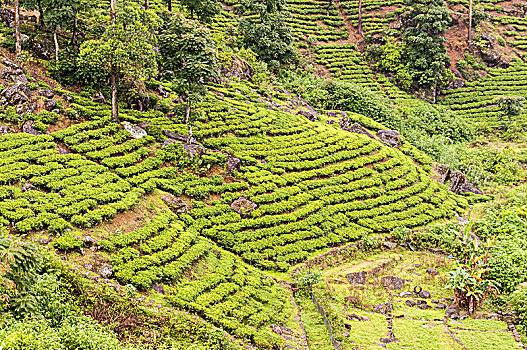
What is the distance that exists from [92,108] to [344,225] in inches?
707

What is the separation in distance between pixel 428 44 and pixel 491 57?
432 inches

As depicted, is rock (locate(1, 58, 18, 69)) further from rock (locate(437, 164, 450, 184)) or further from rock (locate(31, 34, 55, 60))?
rock (locate(437, 164, 450, 184))

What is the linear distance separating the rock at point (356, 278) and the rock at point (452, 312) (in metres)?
4.25

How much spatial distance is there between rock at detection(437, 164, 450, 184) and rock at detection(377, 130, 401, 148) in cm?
396

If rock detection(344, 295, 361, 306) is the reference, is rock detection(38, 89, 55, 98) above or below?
above

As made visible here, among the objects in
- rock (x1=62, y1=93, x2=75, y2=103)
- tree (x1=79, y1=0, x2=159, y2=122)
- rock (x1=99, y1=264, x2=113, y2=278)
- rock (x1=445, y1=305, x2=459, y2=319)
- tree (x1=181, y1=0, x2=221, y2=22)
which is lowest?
rock (x1=445, y1=305, x2=459, y2=319)

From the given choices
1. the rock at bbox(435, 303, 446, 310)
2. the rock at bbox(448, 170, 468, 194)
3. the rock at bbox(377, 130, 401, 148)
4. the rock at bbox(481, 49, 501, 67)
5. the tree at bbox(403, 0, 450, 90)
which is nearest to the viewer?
the rock at bbox(435, 303, 446, 310)

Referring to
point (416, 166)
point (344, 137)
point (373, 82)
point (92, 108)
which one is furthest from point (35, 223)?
point (373, 82)

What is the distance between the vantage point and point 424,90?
48531 mm

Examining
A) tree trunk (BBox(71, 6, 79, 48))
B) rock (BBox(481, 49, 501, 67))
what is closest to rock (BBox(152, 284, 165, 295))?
tree trunk (BBox(71, 6, 79, 48))

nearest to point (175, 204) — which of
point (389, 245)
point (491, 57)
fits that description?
point (389, 245)

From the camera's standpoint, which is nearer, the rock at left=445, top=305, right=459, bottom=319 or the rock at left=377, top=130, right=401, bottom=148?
the rock at left=445, top=305, right=459, bottom=319

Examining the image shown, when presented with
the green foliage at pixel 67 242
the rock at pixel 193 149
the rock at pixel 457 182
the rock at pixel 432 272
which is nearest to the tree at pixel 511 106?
the rock at pixel 457 182

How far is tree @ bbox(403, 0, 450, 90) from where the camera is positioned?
47.2m
